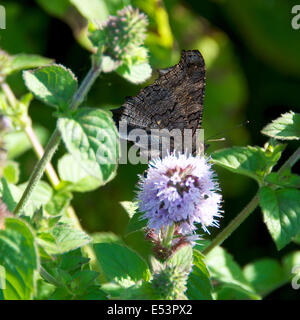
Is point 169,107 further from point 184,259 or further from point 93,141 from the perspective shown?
point 184,259

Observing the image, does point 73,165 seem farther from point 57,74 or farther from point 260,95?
point 260,95

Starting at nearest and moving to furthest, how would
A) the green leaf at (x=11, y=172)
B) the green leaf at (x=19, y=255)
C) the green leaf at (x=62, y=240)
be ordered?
the green leaf at (x=19, y=255) < the green leaf at (x=62, y=240) < the green leaf at (x=11, y=172)

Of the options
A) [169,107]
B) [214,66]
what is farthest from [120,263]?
[214,66]

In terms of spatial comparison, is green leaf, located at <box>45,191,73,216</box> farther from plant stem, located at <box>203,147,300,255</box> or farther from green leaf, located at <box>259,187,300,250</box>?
green leaf, located at <box>259,187,300,250</box>

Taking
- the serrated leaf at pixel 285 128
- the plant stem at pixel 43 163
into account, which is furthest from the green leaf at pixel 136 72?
the serrated leaf at pixel 285 128

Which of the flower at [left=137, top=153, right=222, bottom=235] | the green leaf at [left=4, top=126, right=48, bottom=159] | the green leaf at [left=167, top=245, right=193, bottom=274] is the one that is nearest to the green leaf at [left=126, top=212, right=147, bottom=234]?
the flower at [left=137, top=153, right=222, bottom=235]

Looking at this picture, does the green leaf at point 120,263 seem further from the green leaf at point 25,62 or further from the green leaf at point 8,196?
the green leaf at point 25,62
